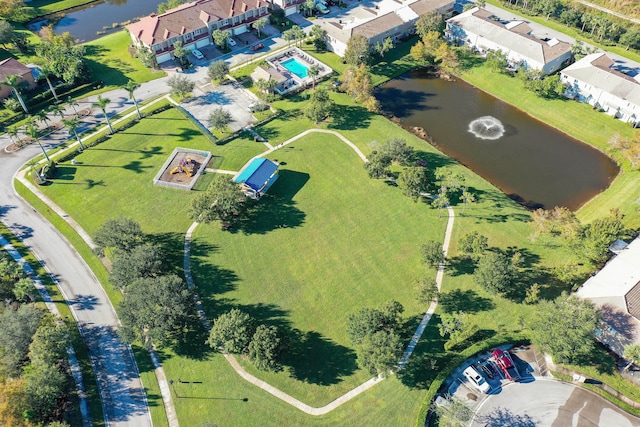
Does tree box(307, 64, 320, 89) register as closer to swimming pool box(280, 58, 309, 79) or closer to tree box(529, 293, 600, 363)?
swimming pool box(280, 58, 309, 79)

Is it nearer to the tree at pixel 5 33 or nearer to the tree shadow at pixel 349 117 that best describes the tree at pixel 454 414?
the tree shadow at pixel 349 117

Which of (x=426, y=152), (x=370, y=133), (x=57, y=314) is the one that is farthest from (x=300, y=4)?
(x=57, y=314)

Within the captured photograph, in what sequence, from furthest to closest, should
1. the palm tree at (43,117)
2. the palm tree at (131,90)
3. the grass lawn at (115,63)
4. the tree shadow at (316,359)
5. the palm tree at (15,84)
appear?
1. the grass lawn at (115,63)
2. the palm tree at (131,90)
3. the palm tree at (15,84)
4. the palm tree at (43,117)
5. the tree shadow at (316,359)

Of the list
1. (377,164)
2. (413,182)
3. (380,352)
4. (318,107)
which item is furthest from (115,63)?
(380,352)

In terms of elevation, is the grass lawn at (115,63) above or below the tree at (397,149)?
above

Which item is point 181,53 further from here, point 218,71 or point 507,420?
point 507,420

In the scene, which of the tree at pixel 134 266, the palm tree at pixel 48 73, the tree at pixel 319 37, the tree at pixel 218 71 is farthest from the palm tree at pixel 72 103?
the tree at pixel 319 37
